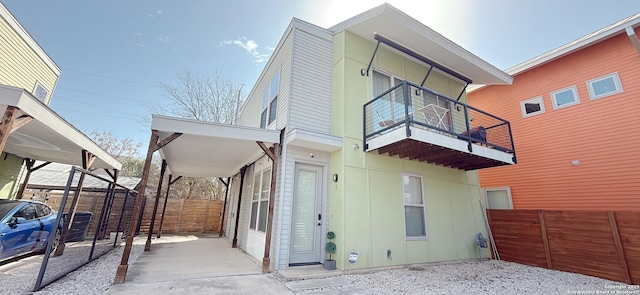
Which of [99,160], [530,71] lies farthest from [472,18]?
[99,160]

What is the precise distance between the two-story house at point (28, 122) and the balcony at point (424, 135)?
5.92 metres

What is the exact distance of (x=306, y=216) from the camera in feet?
18.0

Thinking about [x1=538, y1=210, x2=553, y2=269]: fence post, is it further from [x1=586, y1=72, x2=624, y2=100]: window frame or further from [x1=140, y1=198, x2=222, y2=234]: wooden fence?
[x1=140, y1=198, x2=222, y2=234]: wooden fence

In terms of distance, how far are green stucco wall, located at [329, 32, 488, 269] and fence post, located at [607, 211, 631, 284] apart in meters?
2.59

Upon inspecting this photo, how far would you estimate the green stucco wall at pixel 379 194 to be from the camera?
5.29 metres

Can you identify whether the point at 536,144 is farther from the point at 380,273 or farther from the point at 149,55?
the point at 149,55

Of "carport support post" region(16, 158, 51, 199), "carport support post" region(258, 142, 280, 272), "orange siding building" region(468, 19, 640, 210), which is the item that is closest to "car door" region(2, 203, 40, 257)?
"carport support post" region(16, 158, 51, 199)

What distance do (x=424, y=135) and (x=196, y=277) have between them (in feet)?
16.6

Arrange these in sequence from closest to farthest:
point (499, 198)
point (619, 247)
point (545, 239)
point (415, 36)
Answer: point (619, 247), point (545, 239), point (415, 36), point (499, 198)

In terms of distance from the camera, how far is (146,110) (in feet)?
49.1

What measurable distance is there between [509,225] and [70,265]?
1063cm

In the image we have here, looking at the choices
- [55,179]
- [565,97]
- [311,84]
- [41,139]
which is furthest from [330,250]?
[55,179]

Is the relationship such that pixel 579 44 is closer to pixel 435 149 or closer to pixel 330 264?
pixel 435 149

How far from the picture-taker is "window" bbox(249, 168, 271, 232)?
6.17 m
